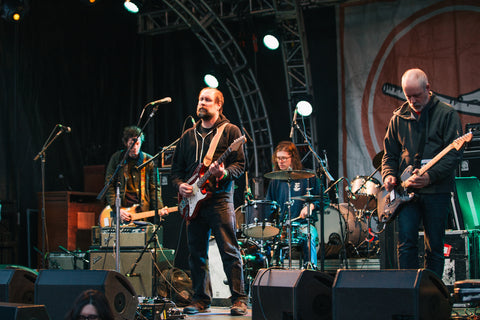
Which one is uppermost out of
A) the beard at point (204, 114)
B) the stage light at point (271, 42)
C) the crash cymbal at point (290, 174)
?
the stage light at point (271, 42)

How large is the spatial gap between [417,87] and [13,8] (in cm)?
623

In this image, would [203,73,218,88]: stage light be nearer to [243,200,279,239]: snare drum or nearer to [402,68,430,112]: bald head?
[243,200,279,239]: snare drum

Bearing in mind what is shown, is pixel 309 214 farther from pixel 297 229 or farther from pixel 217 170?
pixel 217 170

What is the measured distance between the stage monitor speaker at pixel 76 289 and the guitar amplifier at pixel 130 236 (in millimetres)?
2816

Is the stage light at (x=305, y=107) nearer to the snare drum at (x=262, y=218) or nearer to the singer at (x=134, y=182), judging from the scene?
the snare drum at (x=262, y=218)

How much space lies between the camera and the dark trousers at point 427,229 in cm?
414

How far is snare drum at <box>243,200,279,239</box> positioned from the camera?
6.76 meters

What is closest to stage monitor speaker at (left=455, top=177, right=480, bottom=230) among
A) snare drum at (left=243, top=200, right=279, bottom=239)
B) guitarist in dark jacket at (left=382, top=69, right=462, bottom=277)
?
guitarist in dark jacket at (left=382, top=69, right=462, bottom=277)

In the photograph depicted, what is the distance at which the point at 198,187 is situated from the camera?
4.89m

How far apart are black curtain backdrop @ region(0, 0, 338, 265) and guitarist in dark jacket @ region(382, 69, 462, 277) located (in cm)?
486

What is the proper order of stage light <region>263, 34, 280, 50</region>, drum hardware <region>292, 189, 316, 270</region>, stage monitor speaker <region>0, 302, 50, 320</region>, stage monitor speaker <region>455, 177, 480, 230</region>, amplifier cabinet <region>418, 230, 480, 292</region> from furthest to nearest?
stage light <region>263, 34, 280, 50</region> → drum hardware <region>292, 189, 316, 270</region> → stage monitor speaker <region>455, 177, 480, 230</region> → amplifier cabinet <region>418, 230, 480, 292</region> → stage monitor speaker <region>0, 302, 50, 320</region>

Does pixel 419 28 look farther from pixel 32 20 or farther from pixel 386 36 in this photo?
pixel 32 20

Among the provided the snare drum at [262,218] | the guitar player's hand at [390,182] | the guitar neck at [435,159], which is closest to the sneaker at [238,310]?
the guitar player's hand at [390,182]

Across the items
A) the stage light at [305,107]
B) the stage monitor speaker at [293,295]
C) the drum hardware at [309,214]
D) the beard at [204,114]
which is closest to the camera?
the stage monitor speaker at [293,295]
